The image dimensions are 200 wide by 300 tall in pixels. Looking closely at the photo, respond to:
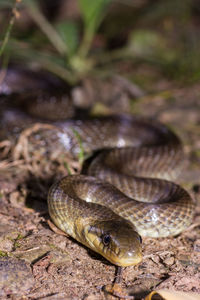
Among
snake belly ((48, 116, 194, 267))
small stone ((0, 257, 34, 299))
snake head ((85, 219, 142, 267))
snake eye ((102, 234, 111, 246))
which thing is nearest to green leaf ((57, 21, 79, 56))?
snake belly ((48, 116, 194, 267))

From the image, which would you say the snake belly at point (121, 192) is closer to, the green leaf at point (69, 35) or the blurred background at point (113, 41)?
the blurred background at point (113, 41)

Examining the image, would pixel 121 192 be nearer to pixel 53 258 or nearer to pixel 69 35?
pixel 53 258

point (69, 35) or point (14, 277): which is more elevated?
point (69, 35)

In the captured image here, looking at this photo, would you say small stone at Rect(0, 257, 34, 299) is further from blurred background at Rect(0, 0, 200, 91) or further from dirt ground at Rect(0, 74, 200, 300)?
blurred background at Rect(0, 0, 200, 91)

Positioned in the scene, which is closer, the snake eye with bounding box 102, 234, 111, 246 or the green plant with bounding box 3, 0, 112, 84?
the snake eye with bounding box 102, 234, 111, 246

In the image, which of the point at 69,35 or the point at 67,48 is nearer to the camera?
the point at 67,48

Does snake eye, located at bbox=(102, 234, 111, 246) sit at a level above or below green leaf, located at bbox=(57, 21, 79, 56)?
below

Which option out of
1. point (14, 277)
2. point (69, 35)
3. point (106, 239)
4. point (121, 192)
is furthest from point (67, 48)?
point (14, 277)

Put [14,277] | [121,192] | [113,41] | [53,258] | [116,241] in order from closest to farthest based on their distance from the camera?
[14,277] < [116,241] < [53,258] < [121,192] < [113,41]
